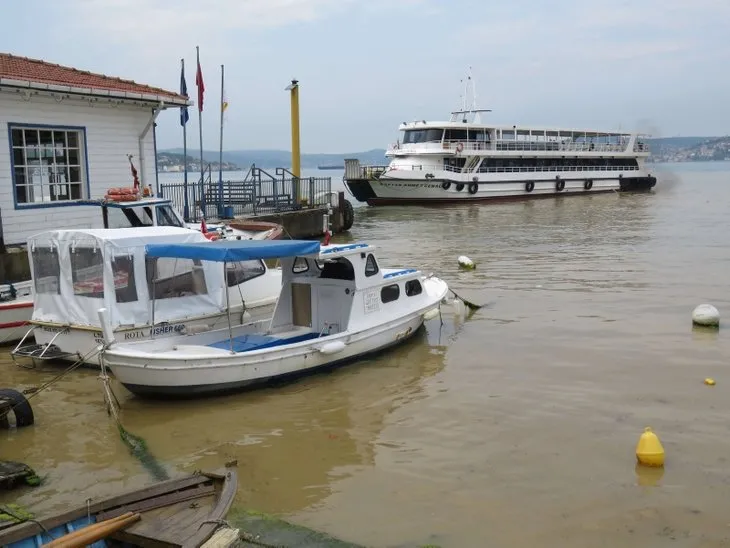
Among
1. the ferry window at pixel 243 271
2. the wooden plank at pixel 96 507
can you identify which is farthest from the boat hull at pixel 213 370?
the wooden plank at pixel 96 507

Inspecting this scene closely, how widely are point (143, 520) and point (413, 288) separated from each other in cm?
809

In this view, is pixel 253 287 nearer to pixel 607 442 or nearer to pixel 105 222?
pixel 105 222

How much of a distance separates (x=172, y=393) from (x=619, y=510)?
5.95 meters

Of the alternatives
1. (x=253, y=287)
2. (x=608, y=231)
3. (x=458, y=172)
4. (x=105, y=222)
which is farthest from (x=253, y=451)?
(x=458, y=172)

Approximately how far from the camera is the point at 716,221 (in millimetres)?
35844

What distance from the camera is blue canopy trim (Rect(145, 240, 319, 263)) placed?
9.86m

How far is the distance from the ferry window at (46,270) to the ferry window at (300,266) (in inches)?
148

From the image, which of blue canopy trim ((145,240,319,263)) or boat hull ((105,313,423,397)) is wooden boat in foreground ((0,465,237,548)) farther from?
blue canopy trim ((145,240,319,263))

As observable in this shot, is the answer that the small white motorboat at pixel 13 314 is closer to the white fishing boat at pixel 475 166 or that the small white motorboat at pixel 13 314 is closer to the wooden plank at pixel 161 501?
the wooden plank at pixel 161 501

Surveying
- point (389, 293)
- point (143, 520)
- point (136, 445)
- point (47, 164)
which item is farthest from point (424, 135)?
point (143, 520)

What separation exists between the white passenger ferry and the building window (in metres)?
33.2

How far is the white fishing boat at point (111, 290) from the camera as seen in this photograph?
1076 centimetres

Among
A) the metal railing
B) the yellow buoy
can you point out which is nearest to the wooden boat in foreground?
the yellow buoy

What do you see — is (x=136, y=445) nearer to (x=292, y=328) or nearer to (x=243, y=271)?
(x=292, y=328)
